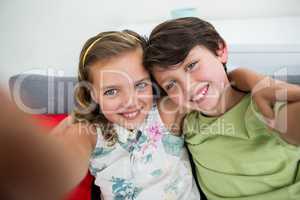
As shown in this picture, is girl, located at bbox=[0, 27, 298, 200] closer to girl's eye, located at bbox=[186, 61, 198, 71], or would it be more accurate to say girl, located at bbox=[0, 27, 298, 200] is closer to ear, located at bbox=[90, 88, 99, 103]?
ear, located at bbox=[90, 88, 99, 103]

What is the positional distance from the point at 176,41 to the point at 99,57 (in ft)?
0.62

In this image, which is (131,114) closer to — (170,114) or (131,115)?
(131,115)

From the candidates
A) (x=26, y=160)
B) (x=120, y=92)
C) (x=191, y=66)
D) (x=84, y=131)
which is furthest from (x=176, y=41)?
(x=26, y=160)

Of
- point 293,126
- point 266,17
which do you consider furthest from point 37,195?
point 266,17

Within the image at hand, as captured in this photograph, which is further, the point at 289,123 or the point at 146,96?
the point at 146,96

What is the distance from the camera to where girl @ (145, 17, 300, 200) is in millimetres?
699

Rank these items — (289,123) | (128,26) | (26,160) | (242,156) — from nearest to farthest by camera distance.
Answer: (26,160) < (289,123) < (242,156) < (128,26)

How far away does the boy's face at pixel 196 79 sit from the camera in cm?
73

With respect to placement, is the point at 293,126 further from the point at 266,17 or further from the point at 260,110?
the point at 266,17

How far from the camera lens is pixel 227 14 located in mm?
1355

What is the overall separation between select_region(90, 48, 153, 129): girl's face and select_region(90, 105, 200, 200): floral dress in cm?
5

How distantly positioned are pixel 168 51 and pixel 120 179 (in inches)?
13.5

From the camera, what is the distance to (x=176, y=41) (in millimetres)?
737

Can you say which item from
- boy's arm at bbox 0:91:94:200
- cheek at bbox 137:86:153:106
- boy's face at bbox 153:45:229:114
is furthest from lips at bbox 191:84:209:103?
boy's arm at bbox 0:91:94:200
